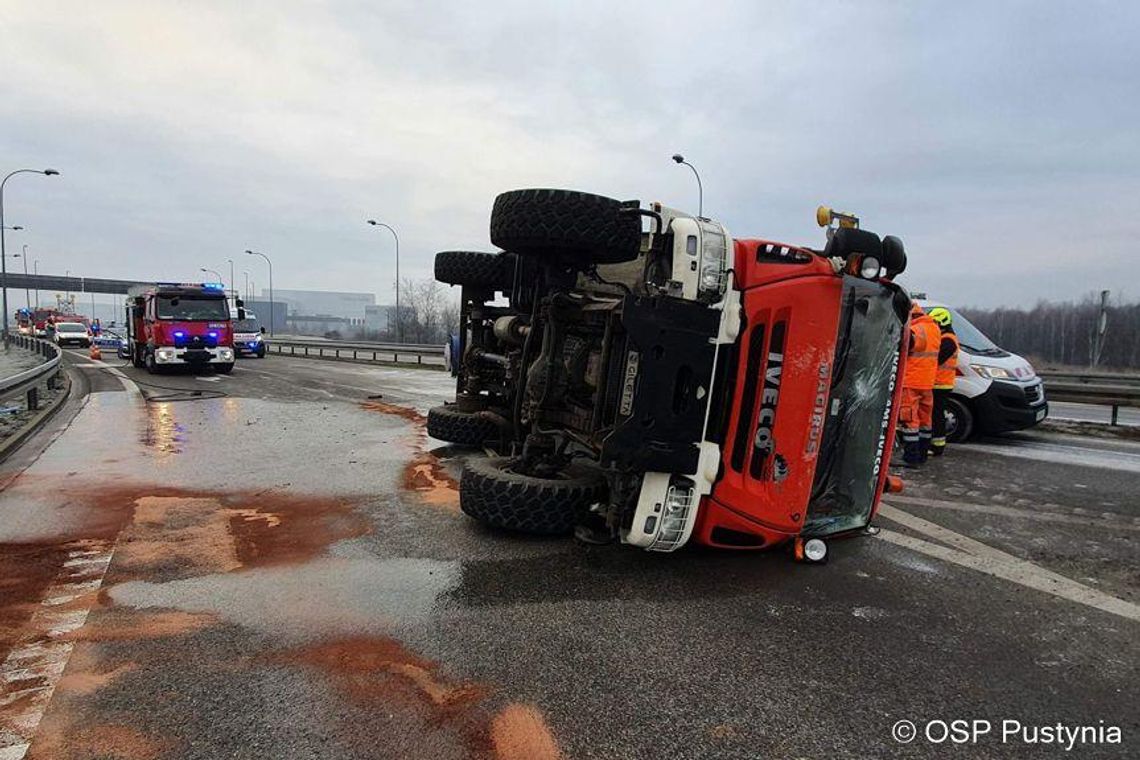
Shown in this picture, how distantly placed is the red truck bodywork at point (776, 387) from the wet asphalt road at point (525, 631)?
383mm

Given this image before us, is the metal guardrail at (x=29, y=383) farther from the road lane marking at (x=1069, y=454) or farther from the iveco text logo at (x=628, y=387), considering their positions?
the road lane marking at (x=1069, y=454)

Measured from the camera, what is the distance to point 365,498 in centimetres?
538

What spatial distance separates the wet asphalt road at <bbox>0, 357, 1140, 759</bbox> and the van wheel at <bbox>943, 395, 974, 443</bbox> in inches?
114

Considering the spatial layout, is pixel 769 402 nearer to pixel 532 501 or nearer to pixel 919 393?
pixel 532 501

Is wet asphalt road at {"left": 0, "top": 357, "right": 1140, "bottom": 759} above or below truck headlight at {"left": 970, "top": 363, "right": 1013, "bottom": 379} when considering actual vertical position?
below

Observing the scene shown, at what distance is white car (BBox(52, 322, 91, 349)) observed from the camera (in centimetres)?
4350

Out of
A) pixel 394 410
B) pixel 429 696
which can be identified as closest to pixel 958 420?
pixel 429 696

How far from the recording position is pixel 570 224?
4.02 meters

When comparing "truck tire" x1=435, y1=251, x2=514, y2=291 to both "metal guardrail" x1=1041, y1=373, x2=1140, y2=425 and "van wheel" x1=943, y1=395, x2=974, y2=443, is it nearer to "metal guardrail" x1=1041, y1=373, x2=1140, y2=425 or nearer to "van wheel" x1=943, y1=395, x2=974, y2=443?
"van wheel" x1=943, y1=395, x2=974, y2=443

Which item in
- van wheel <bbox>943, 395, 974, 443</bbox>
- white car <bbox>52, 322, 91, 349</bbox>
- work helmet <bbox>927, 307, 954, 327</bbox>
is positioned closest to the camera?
work helmet <bbox>927, 307, 954, 327</bbox>

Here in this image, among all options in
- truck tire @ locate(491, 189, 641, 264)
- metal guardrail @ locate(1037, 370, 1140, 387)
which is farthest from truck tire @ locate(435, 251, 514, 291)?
metal guardrail @ locate(1037, 370, 1140, 387)

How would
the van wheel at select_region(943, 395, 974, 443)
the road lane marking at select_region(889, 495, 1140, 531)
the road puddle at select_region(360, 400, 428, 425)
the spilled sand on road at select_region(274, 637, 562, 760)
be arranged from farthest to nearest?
the road puddle at select_region(360, 400, 428, 425)
the van wheel at select_region(943, 395, 974, 443)
the road lane marking at select_region(889, 495, 1140, 531)
the spilled sand on road at select_region(274, 637, 562, 760)

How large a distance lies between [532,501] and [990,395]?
22.3 ft

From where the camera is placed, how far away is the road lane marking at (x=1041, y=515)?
492cm
